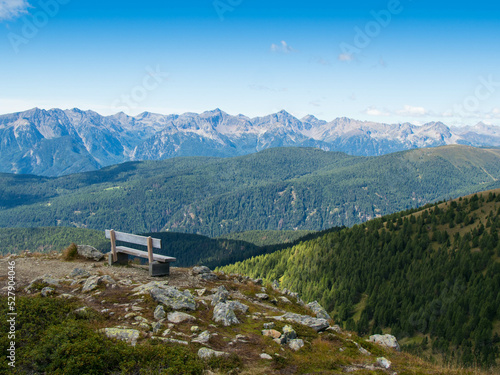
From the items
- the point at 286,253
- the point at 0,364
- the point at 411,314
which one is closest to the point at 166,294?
the point at 0,364

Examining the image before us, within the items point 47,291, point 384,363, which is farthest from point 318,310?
point 47,291

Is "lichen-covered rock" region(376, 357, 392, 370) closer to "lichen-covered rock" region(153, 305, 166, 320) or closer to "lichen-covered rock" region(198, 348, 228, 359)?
"lichen-covered rock" region(198, 348, 228, 359)

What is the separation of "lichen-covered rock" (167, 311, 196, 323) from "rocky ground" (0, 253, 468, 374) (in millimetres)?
51

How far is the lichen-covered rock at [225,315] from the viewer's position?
1786 cm

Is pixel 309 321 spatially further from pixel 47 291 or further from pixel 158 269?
pixel 47 291

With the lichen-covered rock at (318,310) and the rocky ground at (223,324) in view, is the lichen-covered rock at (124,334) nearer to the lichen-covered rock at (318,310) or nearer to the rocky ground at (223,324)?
the rocky ground at (223,324)

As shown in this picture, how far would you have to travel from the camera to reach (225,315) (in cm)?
1816

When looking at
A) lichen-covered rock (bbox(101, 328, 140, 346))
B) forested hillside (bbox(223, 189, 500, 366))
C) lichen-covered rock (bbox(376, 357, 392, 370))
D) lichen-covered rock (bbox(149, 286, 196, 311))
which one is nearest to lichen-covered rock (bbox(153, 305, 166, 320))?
lichen-covered rock (bbox(149, 286, 196, 311))

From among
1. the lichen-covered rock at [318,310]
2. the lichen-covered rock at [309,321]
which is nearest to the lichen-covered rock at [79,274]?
the lichen-covered rock at [309,321]

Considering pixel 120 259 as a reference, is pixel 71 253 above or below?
below

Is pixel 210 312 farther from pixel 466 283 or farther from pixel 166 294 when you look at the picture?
pixel 466 283

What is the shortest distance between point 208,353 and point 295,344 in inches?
190

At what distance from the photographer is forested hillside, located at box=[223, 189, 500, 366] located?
8656 centimetres

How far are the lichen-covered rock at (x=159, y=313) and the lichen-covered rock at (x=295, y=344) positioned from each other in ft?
21.9
